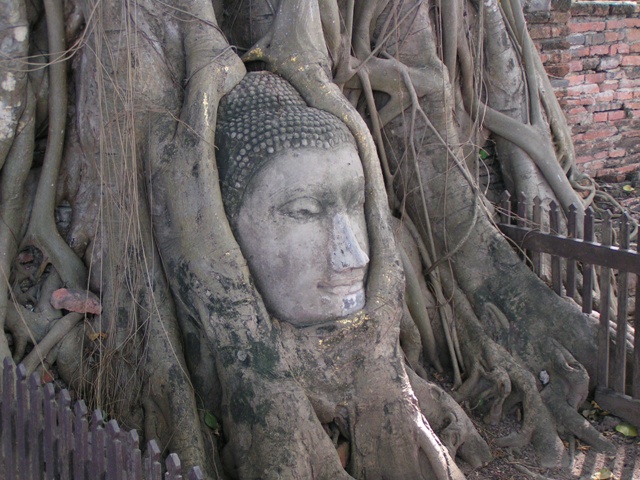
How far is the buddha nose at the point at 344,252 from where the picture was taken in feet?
12.3

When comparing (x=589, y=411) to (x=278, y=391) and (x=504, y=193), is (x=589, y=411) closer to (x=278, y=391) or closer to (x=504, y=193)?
(x=504, y=193)

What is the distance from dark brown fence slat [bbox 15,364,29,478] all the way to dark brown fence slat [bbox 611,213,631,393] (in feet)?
10.6

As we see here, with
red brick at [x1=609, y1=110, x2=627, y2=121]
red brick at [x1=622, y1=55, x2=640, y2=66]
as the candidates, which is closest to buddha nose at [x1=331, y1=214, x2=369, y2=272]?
red brick at [x1=609, y1=110, x2=627, y2=121]

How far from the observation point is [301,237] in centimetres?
374

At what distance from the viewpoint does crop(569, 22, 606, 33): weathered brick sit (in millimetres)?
7344

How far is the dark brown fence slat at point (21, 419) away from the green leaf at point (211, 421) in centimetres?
88

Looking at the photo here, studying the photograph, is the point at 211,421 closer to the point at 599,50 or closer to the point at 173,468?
the point at 173,468

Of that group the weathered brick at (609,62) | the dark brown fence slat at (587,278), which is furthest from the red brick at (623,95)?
the dark brown fence slat at (587,278)

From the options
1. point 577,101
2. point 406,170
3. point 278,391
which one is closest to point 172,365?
point 278,391

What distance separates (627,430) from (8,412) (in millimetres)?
3305

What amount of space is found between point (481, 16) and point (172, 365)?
10.7 ft

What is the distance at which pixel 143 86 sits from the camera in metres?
3.85

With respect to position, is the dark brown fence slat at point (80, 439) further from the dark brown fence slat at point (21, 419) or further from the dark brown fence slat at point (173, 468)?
the dark brown fence slat at point (173, 468)

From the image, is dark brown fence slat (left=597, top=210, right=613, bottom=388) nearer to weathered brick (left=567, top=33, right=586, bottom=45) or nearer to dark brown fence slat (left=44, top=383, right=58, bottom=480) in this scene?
dark brown fence slat (left=44, top=383, right=58, bottom=480)
